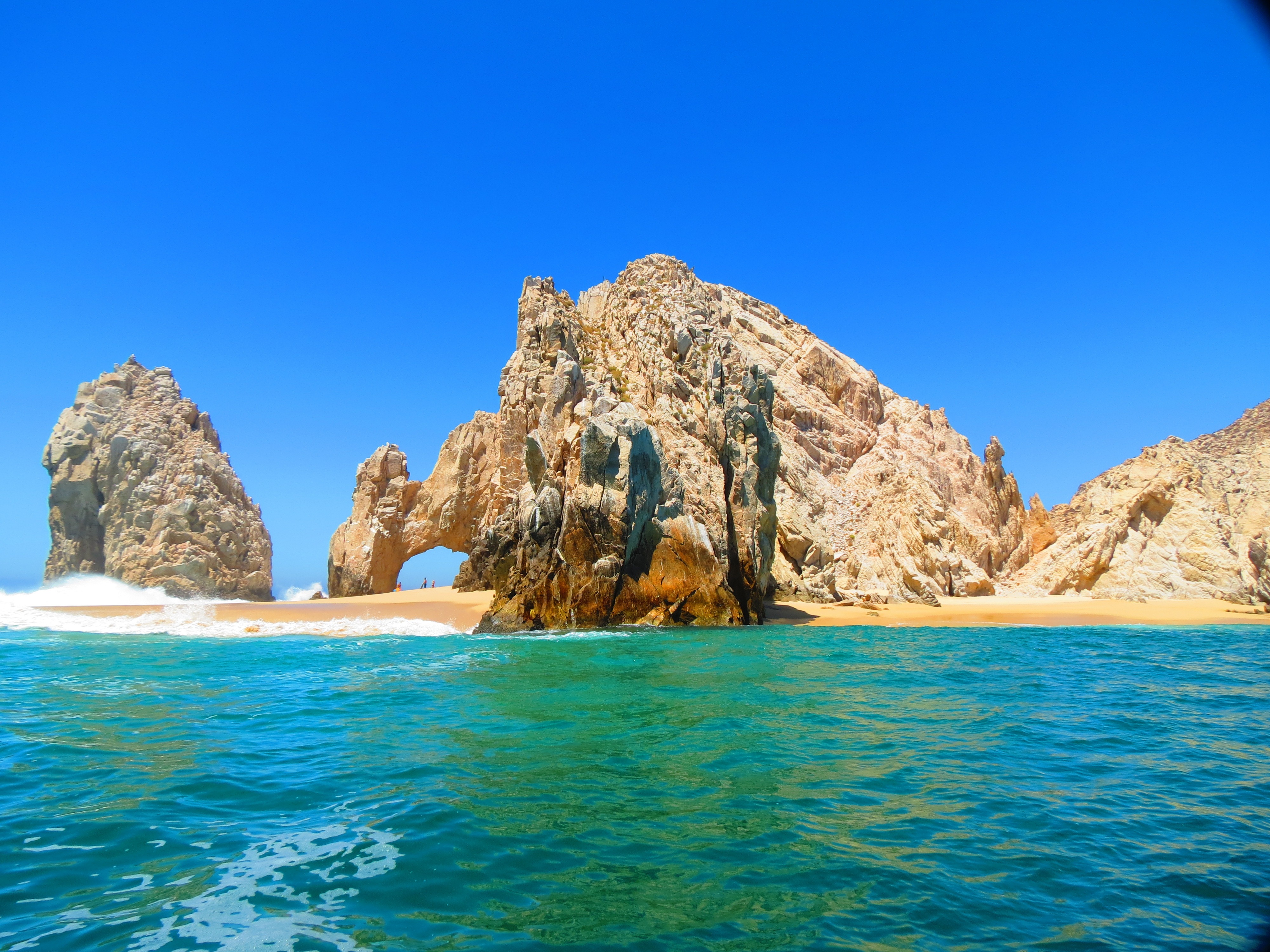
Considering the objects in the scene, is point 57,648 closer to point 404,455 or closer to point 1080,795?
point 1080,795

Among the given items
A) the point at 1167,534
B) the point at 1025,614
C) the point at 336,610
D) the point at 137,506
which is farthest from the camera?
the point at 1167,534

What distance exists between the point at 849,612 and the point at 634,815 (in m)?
24.0

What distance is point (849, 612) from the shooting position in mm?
27938

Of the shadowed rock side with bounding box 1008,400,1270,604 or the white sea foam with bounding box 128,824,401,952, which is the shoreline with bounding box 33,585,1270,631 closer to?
the shadowed rock side with bounding box 1008,400,1270,604

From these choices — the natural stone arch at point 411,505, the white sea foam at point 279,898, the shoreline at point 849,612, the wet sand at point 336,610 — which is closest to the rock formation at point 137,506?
the wet sand at point 336,610

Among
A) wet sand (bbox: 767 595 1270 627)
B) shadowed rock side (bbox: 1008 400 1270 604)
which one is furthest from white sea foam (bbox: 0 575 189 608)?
shadowed rock side (bbox: 1008 400 1270 604)

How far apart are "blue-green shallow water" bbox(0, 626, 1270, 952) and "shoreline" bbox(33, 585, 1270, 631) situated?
44.9 ft

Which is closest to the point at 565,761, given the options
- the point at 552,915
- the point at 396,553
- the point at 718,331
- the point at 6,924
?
the point at 552,915

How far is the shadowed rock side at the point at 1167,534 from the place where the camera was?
3409cm

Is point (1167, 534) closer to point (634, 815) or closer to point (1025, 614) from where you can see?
point (1025, 614)

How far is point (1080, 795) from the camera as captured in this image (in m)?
6.39

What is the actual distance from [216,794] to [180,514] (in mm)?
35873

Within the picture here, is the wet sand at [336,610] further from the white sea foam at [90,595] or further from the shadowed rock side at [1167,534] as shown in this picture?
the shadowed rock side at [1167,534]

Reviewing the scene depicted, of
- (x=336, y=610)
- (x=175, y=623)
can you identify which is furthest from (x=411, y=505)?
(x=175, y=623)
